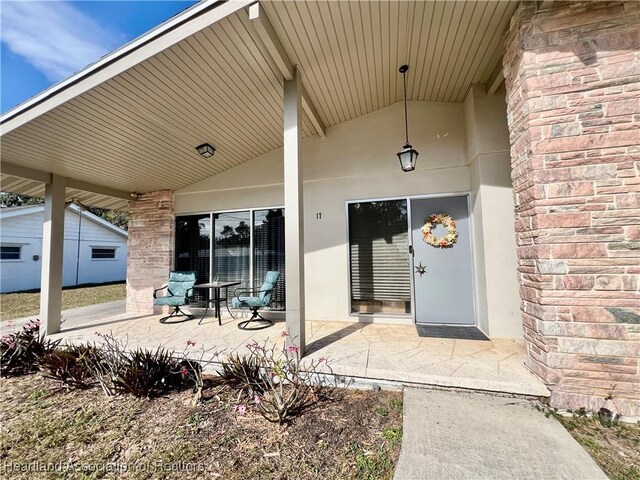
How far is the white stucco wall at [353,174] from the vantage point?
15.0ft

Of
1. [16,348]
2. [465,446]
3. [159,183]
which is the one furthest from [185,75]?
[465,446]

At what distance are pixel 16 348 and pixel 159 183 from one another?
3.42 m

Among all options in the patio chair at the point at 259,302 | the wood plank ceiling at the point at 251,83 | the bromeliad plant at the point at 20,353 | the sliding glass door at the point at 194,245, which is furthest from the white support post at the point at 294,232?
the sliding glass door at the point at 194,245

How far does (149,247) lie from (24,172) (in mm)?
2352

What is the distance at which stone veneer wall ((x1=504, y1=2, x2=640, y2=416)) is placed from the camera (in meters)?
2.26

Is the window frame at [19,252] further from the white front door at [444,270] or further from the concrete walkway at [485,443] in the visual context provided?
the concrete walkway at [485,443]

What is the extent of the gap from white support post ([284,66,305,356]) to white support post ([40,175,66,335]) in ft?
13.9

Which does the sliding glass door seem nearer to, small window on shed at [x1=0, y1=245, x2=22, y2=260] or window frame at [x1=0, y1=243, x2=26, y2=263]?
window frame at [x1=0, y1=243, x2=26, y2=263]

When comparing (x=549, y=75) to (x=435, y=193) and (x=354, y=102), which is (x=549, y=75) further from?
(x=354, y=102)

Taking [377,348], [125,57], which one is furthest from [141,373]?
[125,57]

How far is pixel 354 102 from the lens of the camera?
4555mm

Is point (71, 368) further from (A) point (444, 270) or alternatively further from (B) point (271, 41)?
(A) point (444, 270)

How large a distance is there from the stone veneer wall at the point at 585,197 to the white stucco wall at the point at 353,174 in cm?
205

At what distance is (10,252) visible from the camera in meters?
11.3
